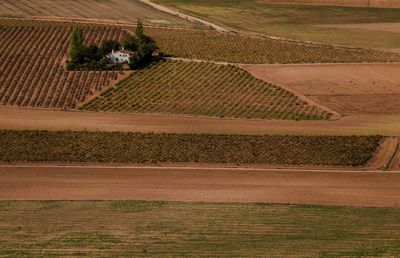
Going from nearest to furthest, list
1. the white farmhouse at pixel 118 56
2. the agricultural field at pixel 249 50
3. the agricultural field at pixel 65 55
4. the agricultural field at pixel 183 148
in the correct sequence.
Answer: the agricultural field at pixel 183 148 → the agricultural field at pixel 65 55 → the white farmhouse at pixel 118 56 → the agricultural field at pixel 249 50

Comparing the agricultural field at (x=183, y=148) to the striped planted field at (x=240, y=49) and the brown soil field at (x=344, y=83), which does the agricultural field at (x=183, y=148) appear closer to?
the brown soil field at (x=344, y=83)

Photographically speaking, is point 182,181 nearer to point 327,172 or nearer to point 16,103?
point 327,172

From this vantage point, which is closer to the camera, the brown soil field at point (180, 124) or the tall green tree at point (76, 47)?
the brown soil field at point (180, 124)

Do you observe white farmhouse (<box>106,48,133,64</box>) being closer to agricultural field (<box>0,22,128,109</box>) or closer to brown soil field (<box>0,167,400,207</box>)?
agricultural field (<box>0,22,128,109</box>)

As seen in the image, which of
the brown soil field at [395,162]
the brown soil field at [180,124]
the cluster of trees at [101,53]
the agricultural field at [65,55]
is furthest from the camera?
the cluster of trees at [101,53]

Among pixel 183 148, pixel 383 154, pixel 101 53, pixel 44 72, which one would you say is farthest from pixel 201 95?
pixel 383 154

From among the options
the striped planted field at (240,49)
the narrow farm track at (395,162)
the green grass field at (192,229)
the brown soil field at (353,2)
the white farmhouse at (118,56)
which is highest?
the brown soil field at (353,2)

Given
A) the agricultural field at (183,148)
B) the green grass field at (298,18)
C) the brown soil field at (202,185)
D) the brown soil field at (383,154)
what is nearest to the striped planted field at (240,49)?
the green grass field at (298,18)

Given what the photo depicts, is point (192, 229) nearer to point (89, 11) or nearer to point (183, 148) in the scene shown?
point (183, 148)
